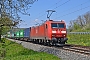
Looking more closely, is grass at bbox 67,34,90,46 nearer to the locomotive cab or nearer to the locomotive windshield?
the locomotive cab

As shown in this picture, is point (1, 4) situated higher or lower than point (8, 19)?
higher

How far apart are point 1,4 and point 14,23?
1.46m

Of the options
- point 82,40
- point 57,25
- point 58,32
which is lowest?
point 82,40

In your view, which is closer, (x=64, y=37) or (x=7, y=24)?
(x=7, y=24)

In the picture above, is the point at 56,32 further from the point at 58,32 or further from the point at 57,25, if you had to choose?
the point at 57,25

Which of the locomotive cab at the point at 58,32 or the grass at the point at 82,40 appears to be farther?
the grass at the point at 82,40

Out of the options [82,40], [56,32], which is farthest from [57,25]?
[82,40]

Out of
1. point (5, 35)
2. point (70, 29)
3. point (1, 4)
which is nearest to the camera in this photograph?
point (1, 4)

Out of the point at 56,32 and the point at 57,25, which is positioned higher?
the point at 57,25

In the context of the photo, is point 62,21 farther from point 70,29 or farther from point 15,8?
point 70,29

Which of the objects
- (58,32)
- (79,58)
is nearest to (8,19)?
(79,58)

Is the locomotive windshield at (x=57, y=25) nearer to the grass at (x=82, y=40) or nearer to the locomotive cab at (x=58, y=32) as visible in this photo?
the locomotive cab at (x=58, y=32)

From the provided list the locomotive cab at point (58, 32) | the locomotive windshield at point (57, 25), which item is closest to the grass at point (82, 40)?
the locomotive cab at point (58, 32)

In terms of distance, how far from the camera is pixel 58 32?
2558cm
